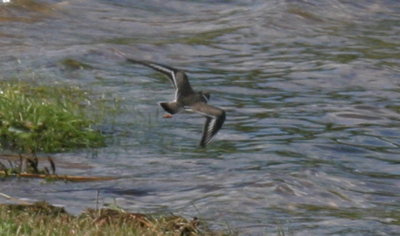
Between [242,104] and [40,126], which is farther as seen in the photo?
[242,104]

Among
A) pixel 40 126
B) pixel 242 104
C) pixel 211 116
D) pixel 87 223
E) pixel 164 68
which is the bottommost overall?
pixel 242 104

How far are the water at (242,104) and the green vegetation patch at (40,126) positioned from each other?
0.51 ft

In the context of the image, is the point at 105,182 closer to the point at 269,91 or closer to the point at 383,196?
the point at 383,196

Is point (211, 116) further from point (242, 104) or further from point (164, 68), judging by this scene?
point (242, 104)

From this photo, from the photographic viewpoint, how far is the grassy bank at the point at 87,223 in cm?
611

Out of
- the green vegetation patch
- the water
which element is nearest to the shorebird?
the water

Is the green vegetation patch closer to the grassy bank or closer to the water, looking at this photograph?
the water

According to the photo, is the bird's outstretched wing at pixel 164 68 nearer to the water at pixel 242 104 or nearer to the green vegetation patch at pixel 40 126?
the water at pixel 242 104

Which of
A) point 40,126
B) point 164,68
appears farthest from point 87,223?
point 40,126

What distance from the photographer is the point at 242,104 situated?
37.1ft

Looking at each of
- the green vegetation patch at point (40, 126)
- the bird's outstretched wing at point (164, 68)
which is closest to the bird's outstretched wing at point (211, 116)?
the bird's outstretched wing at point (164, 68)

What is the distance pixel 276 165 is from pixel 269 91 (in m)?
3.13

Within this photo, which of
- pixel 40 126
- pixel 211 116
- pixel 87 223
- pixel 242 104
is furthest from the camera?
pixel 242 104

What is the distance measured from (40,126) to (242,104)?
9.73ft
